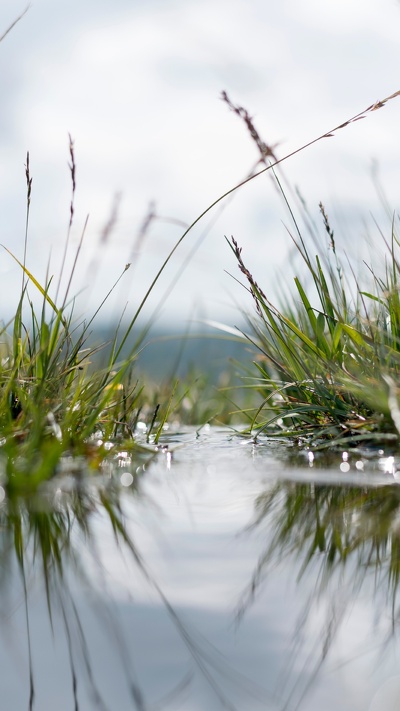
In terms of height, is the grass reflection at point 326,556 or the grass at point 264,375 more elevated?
the grass at point 264,375

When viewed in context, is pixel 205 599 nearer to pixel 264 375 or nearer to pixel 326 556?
pixel 326 556

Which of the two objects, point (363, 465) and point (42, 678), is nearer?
point (42, 678)

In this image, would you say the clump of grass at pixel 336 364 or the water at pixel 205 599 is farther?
the clump of grass at pixel 336 364

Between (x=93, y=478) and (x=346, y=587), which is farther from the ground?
(x=93, y=478)

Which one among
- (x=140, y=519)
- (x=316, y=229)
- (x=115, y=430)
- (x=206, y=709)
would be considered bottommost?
(x=206, y=709)

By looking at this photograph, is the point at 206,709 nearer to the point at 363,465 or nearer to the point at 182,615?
the point at 182,615

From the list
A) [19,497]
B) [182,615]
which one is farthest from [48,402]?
[182,615]

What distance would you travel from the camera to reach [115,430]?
6.56 feet

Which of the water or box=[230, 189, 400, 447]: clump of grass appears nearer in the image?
the water

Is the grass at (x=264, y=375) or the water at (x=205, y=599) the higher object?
the grass at (x=264, y=375)

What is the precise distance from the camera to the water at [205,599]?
0.72m

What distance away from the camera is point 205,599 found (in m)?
0.91

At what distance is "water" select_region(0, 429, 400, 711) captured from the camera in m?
0.72

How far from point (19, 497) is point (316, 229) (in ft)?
4.21
